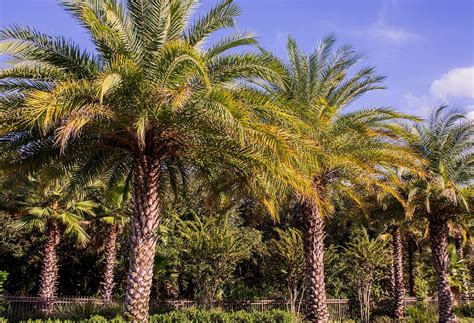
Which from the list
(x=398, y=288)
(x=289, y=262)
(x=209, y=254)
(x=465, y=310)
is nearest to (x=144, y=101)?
(x=209, y=254)

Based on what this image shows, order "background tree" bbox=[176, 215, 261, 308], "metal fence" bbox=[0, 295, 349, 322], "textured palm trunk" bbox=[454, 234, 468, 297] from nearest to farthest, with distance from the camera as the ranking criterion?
"metal fence" bbox=[0, 295, 349, 322]
"background tree" bbox=[176, 215, 261, 308]
"textured palm trunk" bbox=[454, 234, 468, 297]

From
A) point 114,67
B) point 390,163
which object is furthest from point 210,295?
point 114,67

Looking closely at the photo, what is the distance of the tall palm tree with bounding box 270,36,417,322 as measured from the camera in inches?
548

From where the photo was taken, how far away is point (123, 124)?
9844 millimetres

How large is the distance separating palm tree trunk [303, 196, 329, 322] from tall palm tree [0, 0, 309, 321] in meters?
4.09

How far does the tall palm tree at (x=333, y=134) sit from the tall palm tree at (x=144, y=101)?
10.8ft

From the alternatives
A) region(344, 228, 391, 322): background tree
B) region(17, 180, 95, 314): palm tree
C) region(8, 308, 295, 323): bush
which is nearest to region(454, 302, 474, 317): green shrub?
region(344, 228, 391, 322): background tree

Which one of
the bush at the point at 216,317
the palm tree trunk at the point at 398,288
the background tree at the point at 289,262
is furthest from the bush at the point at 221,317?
the palm tree trunk at the point at 398,288

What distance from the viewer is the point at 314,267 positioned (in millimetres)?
14695

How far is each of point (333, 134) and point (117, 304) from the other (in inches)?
394

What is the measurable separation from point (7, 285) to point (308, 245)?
21.5 m

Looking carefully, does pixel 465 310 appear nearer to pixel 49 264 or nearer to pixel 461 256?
pixel 461 256

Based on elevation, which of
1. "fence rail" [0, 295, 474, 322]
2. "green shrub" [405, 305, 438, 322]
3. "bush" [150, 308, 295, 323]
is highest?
"bush" [150, 308, 295, 323]

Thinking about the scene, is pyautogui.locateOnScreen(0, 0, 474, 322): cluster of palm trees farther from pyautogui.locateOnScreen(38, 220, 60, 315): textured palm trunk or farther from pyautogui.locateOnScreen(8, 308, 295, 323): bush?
pyautogui.locateOnScreen(38, 220, 60, 315): textured palm trunk
